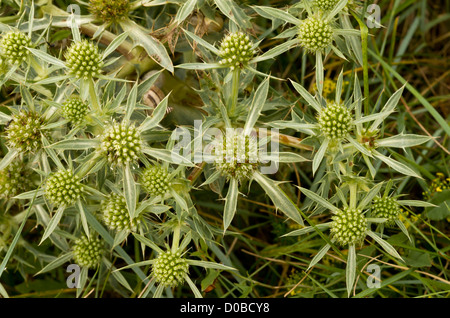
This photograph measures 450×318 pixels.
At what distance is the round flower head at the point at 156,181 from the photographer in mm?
1681

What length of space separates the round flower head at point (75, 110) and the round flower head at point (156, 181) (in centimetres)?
34

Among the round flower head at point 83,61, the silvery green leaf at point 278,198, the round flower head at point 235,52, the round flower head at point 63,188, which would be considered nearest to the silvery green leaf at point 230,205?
the silvery green leaf at point 278,198

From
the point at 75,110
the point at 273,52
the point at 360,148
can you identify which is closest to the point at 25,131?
the point at 75,110

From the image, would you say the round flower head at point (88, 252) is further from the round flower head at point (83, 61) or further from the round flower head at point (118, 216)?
the round flower head at point (83, 61)

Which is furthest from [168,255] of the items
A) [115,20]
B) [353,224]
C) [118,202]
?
[115,20]

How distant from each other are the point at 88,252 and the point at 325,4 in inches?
60.4

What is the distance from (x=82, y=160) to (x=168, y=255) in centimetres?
51

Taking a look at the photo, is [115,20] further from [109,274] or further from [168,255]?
[109,274]

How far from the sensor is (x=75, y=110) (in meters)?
1.67

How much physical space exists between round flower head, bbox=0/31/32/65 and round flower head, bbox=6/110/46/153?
22 cm

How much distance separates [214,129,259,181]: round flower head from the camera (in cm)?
167

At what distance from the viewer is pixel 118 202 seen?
1819mm

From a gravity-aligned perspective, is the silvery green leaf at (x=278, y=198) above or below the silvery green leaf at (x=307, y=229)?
above

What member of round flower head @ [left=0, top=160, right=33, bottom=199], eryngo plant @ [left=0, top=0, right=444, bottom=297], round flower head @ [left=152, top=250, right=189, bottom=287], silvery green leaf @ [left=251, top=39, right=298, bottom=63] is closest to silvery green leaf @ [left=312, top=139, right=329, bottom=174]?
eryngo plant @ [left=0, top=0, right=444, bottom=297]
